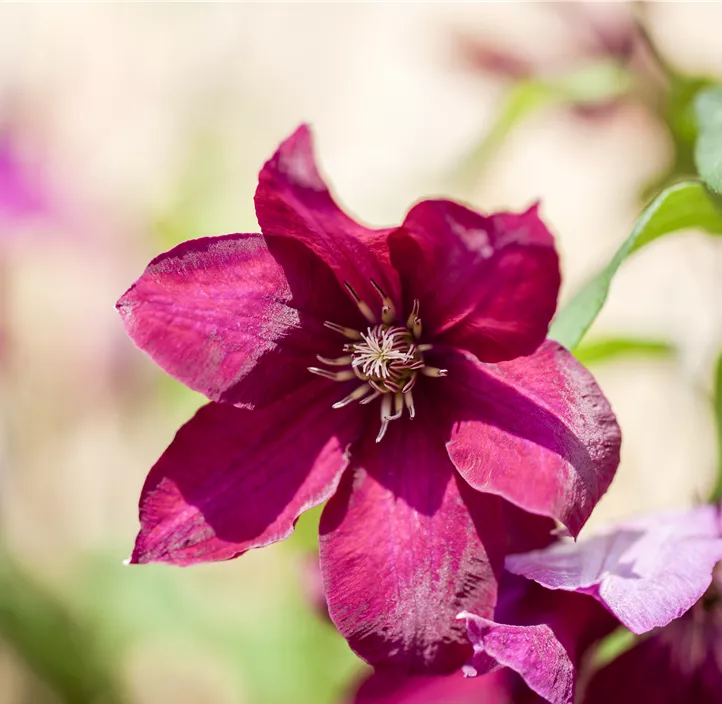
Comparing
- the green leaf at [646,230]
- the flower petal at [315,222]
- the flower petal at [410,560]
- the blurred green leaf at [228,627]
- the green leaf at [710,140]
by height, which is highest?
the flower petal at [315,222]

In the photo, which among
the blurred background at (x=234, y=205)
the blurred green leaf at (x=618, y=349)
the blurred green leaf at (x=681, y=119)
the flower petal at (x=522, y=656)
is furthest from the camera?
the blurred background at (x=234, y=205)

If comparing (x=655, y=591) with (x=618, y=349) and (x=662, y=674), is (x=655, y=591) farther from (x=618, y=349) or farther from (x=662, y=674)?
(x=618, y=349)

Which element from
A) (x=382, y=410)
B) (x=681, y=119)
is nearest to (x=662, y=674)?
(x=382, y=410)

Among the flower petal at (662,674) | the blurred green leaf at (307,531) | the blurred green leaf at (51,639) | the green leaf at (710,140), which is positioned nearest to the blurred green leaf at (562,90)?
the green leaf at (710,140)

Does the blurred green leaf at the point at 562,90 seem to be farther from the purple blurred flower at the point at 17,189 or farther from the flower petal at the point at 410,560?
the purple blurred flower at the point at 17,189

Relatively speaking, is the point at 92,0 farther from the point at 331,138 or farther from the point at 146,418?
the point at 146,418

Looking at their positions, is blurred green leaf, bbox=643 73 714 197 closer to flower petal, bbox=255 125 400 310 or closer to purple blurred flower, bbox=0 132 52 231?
flower petal, bbox=255 125 400 310
